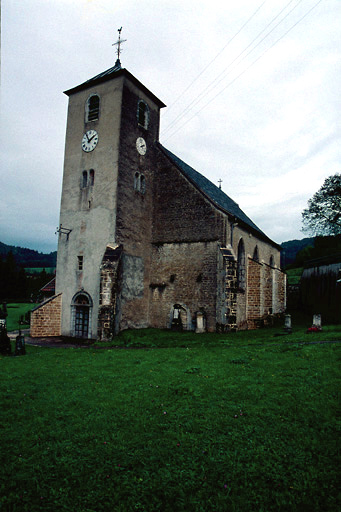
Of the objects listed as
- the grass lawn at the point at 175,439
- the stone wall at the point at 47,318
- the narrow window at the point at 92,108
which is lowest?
the grass lawn at the point at 175,439

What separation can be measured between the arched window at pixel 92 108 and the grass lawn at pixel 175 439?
58.2 feet

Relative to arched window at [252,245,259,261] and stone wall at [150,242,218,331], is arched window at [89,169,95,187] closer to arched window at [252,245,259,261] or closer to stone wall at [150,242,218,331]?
stone wall at [150,242,218,331]

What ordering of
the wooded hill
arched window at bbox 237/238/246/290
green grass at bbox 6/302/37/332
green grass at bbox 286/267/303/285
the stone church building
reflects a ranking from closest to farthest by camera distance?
the stone church building
arched window at bbox 237/238/246/290
green grass at bbox 6/302/37/332
green grass at bbox 286/267/303/285
the wooded hill

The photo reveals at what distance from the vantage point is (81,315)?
64.6 feet

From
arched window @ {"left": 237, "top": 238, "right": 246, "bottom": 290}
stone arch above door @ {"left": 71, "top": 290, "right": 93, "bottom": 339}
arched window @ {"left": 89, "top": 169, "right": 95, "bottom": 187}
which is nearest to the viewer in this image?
stone arch above door @ {"left": 71, "top": 290, "right": 93, "bottom": 339}

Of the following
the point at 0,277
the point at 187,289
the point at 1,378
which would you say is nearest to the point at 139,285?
the point at 187,289

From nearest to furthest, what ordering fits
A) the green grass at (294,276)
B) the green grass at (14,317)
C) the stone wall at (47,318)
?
the stone wall at (47,318) → the green grass at (14,317) → the green grass at (294,276)

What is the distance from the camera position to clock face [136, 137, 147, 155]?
832 inches

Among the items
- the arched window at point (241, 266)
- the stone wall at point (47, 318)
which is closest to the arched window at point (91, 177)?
the stone wall at point (47, 318)

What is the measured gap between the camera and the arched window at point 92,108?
829 inches

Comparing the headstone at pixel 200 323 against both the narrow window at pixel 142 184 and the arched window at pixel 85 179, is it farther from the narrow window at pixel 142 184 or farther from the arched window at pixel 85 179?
the arched window at pixel 85 179

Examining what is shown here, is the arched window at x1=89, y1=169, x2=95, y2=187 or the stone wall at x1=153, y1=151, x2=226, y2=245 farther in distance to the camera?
the arched window at x1=89, y1=169, x2=95, y2=187

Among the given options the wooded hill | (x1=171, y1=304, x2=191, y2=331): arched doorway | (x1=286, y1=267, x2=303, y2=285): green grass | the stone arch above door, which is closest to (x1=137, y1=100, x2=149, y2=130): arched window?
the stone arch above door

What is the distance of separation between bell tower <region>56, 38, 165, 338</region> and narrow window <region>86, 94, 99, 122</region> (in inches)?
2.5
